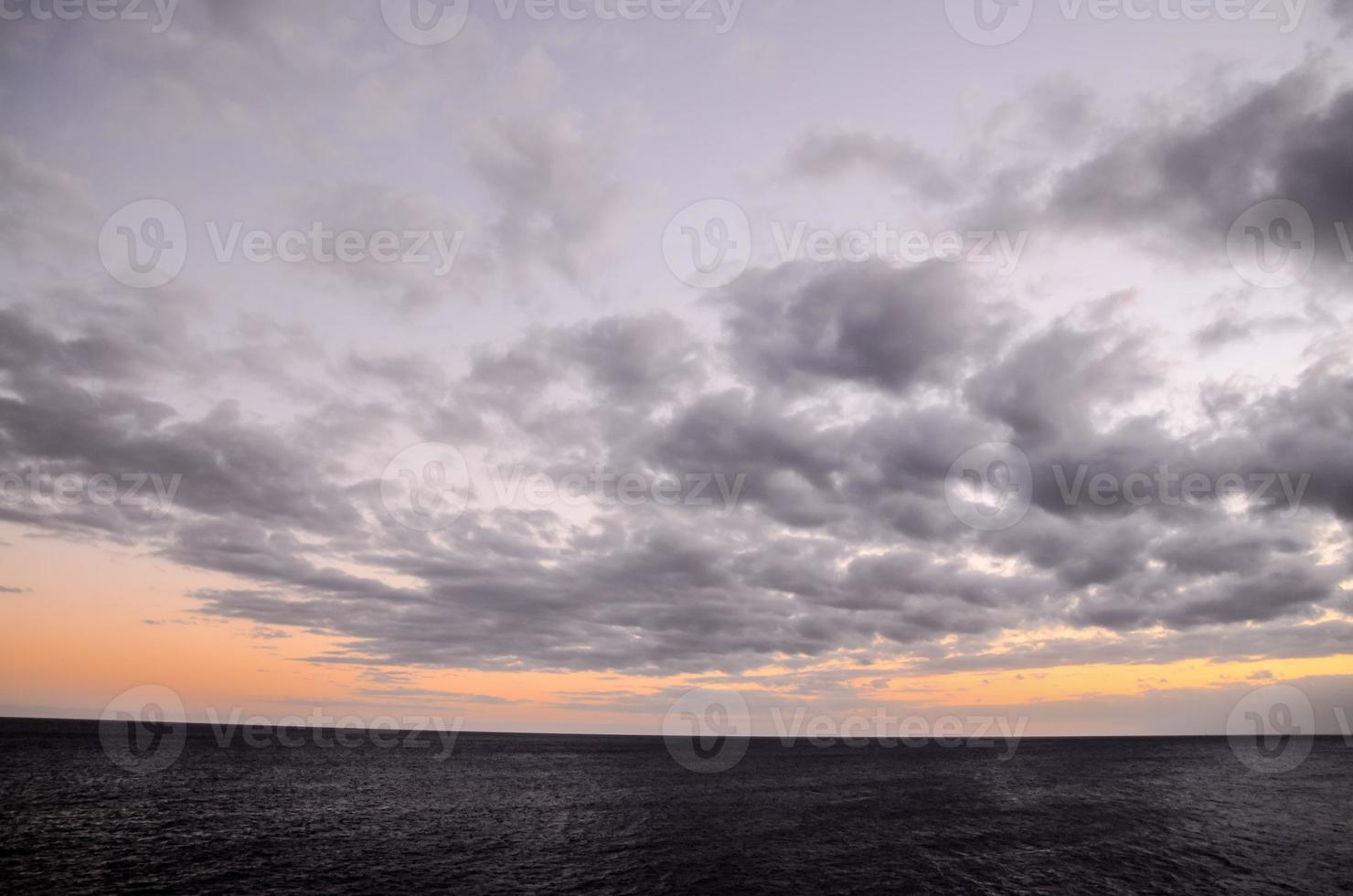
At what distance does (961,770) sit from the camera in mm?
169750

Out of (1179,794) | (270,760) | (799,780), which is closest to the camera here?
(1179,794)

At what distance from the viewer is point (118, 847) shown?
6131cm

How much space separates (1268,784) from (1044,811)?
266ft

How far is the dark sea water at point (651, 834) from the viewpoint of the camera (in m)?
54.7

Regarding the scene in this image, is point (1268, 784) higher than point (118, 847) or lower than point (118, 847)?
lower

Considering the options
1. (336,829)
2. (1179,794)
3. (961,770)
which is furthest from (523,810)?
(961,770)

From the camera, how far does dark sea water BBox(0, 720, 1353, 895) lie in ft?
179

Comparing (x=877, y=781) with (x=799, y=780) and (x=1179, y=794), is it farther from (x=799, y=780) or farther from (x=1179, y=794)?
(x=1179, y=794)

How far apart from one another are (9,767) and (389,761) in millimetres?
70472

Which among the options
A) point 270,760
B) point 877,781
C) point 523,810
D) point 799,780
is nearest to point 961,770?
point 877,781

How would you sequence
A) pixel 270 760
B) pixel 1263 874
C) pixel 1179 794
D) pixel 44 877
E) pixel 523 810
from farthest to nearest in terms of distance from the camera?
pixel 270 760
pixel 1179 794
pixel 523 810
pixel 1263 874
pixel 44 877

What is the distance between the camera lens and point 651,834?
75.4m

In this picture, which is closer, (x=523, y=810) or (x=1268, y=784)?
(x=523, y=810)

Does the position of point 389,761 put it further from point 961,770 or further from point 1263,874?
point 1263,874
